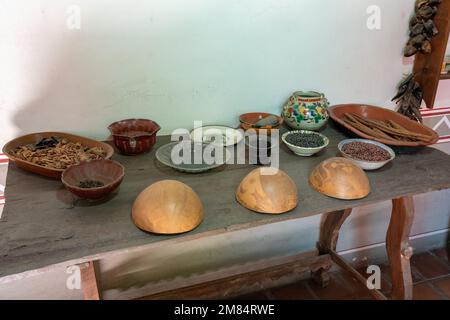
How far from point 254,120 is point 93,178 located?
2.18ft

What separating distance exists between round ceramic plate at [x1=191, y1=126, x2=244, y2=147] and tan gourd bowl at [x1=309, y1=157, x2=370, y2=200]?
36 centimetres

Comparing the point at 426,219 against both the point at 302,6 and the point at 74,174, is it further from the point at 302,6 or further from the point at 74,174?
the point at 74,174

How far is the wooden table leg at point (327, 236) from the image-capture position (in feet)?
5.81

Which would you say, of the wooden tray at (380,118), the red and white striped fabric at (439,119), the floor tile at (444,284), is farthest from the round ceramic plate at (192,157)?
the floor tile at (444,284)

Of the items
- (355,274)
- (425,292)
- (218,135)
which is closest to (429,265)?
(425,292)

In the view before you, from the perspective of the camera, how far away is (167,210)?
0.90 meters

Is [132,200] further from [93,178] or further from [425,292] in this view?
[425,292]

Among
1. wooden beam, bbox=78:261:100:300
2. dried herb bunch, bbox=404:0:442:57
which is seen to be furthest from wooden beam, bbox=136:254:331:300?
dried herb bunch, bbox=404:0:442:57

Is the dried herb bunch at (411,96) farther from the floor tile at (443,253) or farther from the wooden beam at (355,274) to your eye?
the floor tile at (443,253)

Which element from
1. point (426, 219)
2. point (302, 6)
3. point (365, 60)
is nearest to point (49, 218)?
point (302, 6)

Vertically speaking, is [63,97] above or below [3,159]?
above

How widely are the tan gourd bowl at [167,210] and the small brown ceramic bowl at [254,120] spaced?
1.55ft

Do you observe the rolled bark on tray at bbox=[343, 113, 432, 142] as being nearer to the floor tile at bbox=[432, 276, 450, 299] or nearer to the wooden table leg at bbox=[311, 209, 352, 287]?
the wooden table leg at bbox=[311, 209, 352, 287]

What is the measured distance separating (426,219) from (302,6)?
1.55 metres
